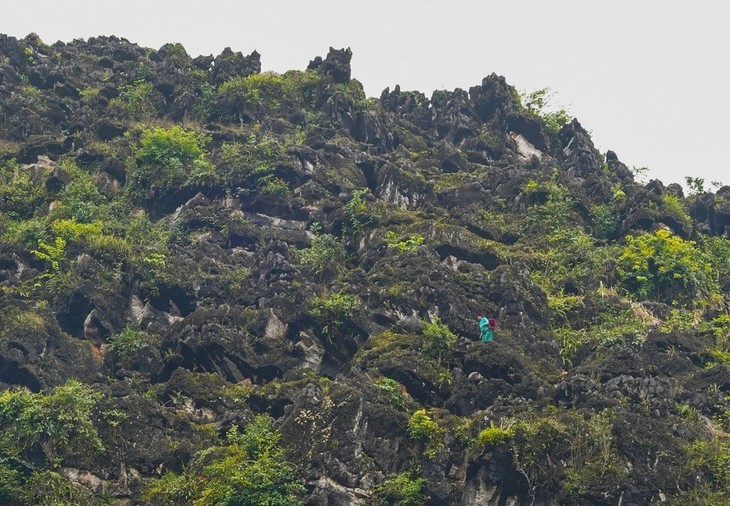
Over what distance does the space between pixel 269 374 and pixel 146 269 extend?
25.4 ft

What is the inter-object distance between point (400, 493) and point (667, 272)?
18.6 metres

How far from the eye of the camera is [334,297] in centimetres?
3750

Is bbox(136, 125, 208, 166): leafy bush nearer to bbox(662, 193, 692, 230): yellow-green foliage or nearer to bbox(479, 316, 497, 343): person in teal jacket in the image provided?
bbox(479, 316, 497, 343): person in teal jacket

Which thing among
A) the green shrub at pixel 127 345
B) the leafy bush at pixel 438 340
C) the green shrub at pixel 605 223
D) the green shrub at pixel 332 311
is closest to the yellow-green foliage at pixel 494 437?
the leafy bush at pixel 438 340

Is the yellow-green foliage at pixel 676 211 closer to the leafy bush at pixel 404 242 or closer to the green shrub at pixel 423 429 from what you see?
the leafy bush at pixel 404 242

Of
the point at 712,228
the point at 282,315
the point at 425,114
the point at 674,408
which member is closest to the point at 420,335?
the point at 282,315

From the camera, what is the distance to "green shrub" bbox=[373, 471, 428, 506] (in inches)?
1085

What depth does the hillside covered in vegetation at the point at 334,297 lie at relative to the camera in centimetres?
2797

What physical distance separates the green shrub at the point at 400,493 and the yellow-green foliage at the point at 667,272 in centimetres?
1667

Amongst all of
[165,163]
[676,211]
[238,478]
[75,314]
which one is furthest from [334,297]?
[676,211]

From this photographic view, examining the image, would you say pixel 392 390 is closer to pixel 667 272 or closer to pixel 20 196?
pixel 667 272

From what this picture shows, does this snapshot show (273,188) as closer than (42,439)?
No

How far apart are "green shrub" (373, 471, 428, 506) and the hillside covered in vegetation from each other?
55 millimetres

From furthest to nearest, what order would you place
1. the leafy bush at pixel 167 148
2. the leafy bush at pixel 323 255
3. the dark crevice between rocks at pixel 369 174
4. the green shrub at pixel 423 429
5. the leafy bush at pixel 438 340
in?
the dark crevice between rocks at pixel 369 174 → the leafy bush at pixel 167 148 → the leafy bush at pixel 323 255 → the leafy bush at pixel 438 340 → the green shrub at pixel 423 429
